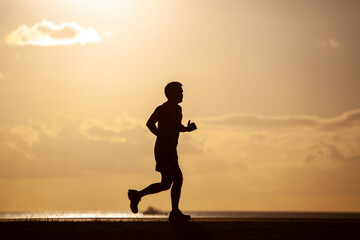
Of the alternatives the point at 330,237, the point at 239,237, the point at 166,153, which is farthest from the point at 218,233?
the point at 166,153

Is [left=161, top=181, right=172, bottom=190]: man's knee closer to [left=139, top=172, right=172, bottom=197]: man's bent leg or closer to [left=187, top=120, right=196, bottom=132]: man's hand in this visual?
[left=139, top=172, right=172, bottom=197]: man's bent leg

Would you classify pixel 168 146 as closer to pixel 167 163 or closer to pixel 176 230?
pixel 167 163

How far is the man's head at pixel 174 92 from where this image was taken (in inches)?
513

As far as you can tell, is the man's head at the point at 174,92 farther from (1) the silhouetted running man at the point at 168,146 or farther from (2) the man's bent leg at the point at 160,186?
(2) the man's bent leg at the point at 160,186

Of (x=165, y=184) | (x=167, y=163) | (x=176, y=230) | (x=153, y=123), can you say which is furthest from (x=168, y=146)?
(x=176, y=230)

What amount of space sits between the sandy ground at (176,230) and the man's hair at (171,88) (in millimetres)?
2629

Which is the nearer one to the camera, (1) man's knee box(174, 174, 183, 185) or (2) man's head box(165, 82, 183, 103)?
(1) man's knee box(174, 174, 183, 185)

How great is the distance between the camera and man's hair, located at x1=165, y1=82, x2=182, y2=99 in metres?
13.0

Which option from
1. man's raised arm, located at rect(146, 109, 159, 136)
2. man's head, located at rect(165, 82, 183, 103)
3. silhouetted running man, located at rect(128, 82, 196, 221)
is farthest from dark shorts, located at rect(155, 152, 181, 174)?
man's head, located at rect(165, 82, 183, 103)

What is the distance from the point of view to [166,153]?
12.8 metres

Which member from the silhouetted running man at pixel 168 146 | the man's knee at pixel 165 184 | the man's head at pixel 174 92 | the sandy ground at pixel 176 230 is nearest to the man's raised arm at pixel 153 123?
the silhouetted running man at pixel 168 146

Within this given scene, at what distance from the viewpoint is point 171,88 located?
13039 millimetres

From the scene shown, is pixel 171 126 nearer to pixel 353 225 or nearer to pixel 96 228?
pixel 96 228

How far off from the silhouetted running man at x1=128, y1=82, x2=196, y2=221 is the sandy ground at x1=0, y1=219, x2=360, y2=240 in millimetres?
902
